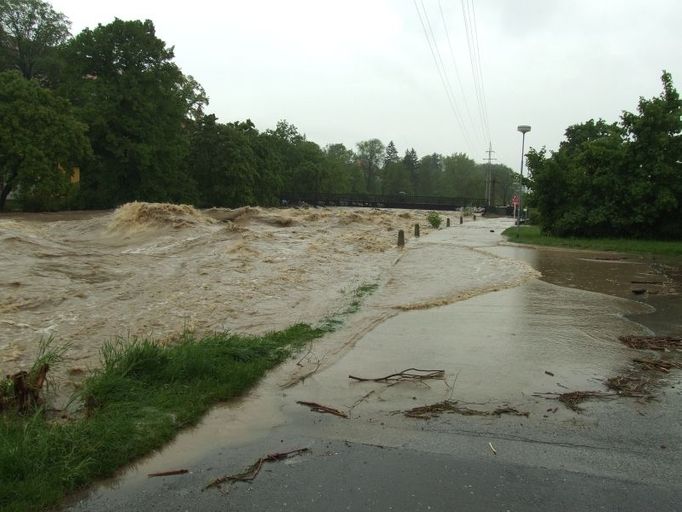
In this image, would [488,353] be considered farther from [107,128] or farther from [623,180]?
Result: [107,128]

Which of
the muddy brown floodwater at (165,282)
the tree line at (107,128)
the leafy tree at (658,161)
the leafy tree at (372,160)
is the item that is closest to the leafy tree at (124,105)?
the tree line at (107,128)

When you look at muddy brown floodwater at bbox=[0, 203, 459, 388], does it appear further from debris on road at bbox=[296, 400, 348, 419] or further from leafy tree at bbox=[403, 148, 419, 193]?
leafy tree at bbox=[403, 148, 419, 193]

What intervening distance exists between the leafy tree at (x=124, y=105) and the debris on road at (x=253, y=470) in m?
44.4

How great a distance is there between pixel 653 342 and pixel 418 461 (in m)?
5.37

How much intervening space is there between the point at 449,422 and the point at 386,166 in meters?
130

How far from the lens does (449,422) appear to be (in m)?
4.86

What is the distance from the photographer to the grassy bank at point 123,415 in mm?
3703

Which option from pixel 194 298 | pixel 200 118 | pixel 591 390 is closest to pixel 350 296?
pixel 194 298

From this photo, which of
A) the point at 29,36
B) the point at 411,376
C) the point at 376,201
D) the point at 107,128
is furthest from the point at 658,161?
the point at 376,201

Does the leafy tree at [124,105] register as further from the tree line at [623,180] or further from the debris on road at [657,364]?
the debris on road at [657,364]

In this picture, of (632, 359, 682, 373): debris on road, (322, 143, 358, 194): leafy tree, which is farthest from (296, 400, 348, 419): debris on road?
(322, 143, 358, 194): leafy tree

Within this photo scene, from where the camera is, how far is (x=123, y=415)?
15.6 feet

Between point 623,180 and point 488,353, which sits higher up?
point 623,180

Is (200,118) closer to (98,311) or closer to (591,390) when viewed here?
(98,311)
